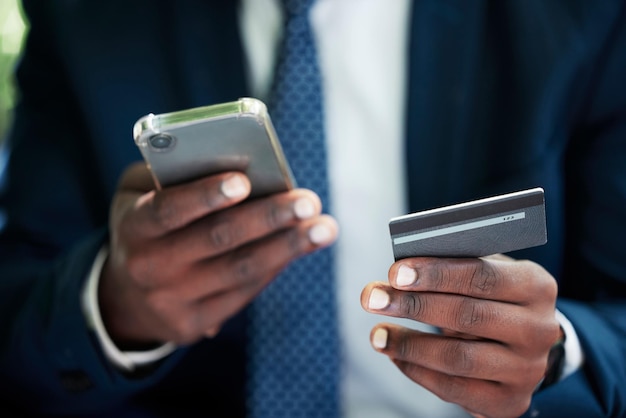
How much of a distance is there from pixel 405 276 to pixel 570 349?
233 millimetres

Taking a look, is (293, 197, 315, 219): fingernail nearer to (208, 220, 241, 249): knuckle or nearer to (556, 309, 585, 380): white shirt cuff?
(208, 220, 241, 249): knuckle

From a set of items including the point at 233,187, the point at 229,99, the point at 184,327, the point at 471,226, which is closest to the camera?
the point at 471,226

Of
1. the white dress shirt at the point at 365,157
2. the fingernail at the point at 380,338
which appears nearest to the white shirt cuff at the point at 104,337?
the white dress shirt at the point at 365,157

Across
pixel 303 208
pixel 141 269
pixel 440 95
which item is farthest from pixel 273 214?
pixel 440 95

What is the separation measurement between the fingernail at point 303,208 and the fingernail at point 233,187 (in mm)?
46

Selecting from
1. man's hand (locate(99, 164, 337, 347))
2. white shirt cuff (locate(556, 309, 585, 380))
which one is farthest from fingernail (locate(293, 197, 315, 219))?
white shirt cuff (locate(556, 309, 585, 380))

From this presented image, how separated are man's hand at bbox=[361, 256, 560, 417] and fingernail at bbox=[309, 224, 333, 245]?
0.12m

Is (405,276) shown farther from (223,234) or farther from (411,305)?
(223,234)

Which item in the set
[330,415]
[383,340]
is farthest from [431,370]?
[330,415]

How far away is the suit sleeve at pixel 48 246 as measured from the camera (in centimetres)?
67

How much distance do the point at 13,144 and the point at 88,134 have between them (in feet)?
0.31

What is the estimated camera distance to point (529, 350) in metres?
0.47

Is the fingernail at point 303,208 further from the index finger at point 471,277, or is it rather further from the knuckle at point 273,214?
the index finger at point 471,277

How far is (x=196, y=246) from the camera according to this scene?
1.77 feet
